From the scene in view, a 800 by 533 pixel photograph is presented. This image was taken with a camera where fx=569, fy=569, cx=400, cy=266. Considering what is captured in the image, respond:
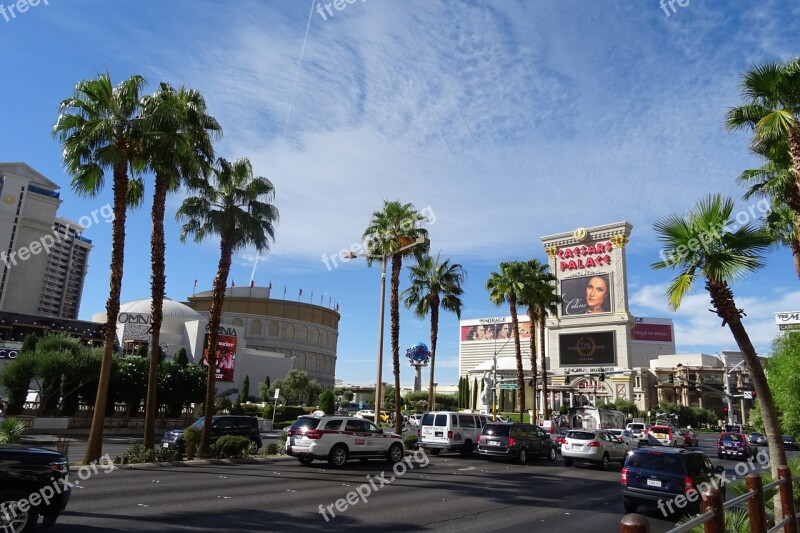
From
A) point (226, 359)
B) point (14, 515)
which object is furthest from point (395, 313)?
point (226, 359)

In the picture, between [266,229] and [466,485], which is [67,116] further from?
[466,485]

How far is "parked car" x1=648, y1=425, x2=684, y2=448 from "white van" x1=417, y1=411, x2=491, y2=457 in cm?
1864

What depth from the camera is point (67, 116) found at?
18125 millimetres

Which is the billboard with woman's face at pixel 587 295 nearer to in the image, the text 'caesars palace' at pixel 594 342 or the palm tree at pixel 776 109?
the text 'caesars palace' at pixel 594 342

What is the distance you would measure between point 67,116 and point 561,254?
9027cm

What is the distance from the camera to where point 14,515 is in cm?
786

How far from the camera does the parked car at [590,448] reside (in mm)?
23219

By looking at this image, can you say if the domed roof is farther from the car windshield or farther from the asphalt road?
the asphalt road

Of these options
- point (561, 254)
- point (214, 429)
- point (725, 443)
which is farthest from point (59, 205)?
point (725, 443)

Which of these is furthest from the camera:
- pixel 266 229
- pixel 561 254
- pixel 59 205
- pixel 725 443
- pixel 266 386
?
pixel 59 205

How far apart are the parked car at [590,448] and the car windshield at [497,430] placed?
8.17 feet

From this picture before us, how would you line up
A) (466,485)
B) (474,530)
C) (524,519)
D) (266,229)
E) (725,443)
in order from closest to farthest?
1. (474,530)
2. (524,519)
3. (466,485)
4. (266,229)
5. (725,443)

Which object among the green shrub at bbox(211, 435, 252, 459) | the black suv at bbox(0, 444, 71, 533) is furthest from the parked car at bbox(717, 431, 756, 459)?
the black suv at bbox(0, 444, 71, 533)

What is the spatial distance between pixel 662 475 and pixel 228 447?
14565mm
